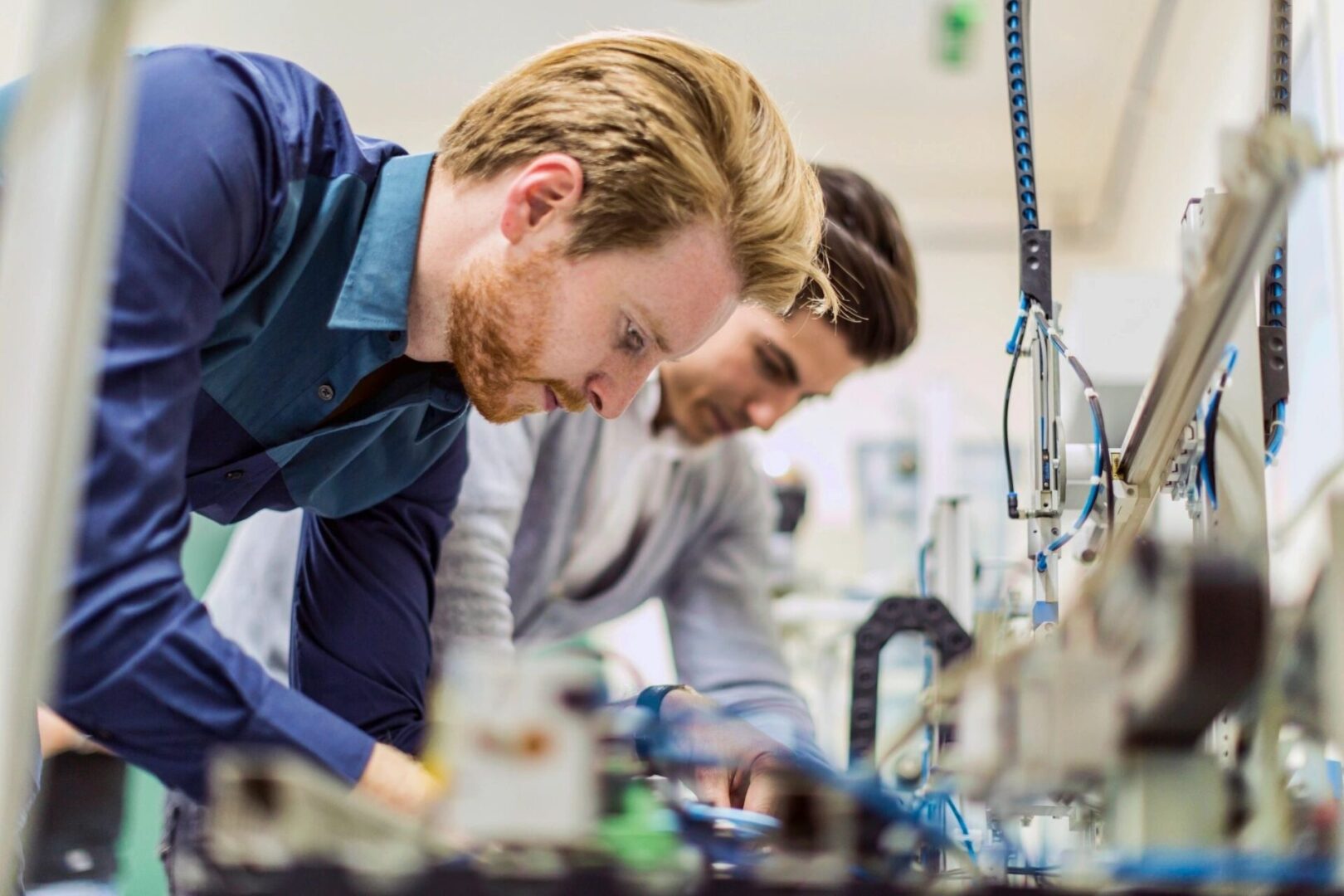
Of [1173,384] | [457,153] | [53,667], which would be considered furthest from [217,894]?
[457,153]

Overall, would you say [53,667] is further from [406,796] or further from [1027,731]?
[1027,731]

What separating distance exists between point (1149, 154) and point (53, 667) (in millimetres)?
3837

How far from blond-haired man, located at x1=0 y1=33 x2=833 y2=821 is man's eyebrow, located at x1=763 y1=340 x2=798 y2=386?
58 cm

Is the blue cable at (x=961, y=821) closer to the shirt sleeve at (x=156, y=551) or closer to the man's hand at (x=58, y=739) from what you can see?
the shirt sleeve at (x=156, y=551)

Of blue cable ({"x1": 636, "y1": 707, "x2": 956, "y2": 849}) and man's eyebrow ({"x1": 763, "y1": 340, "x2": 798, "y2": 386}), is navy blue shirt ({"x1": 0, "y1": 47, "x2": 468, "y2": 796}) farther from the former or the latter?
man's eyebrow ({"x1": 763, "y1": 340, "x2": 798, "y2": 386})

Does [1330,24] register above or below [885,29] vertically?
below

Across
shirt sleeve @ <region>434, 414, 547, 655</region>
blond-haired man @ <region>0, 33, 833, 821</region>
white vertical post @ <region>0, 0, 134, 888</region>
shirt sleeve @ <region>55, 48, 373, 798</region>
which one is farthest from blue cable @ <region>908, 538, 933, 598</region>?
white vertical post @ <region>0, 0, 134, 888</region>

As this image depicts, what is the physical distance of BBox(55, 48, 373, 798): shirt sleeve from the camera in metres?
0.73

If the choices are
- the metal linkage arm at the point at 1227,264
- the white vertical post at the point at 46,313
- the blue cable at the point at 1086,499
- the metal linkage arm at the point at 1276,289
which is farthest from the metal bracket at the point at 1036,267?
the white vertical post at the point at 46,313

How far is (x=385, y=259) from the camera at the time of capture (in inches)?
44.3

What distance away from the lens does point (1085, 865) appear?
1.83ft

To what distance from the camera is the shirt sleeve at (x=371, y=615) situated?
1294mm

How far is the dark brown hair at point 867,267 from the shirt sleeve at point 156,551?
3.55ft

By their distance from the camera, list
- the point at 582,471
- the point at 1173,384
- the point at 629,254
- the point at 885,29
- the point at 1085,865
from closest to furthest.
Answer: the point at 1085,865 < the point at 1173,384 < the point at 629,254 < the point at 582,471 < the point at 885,29
